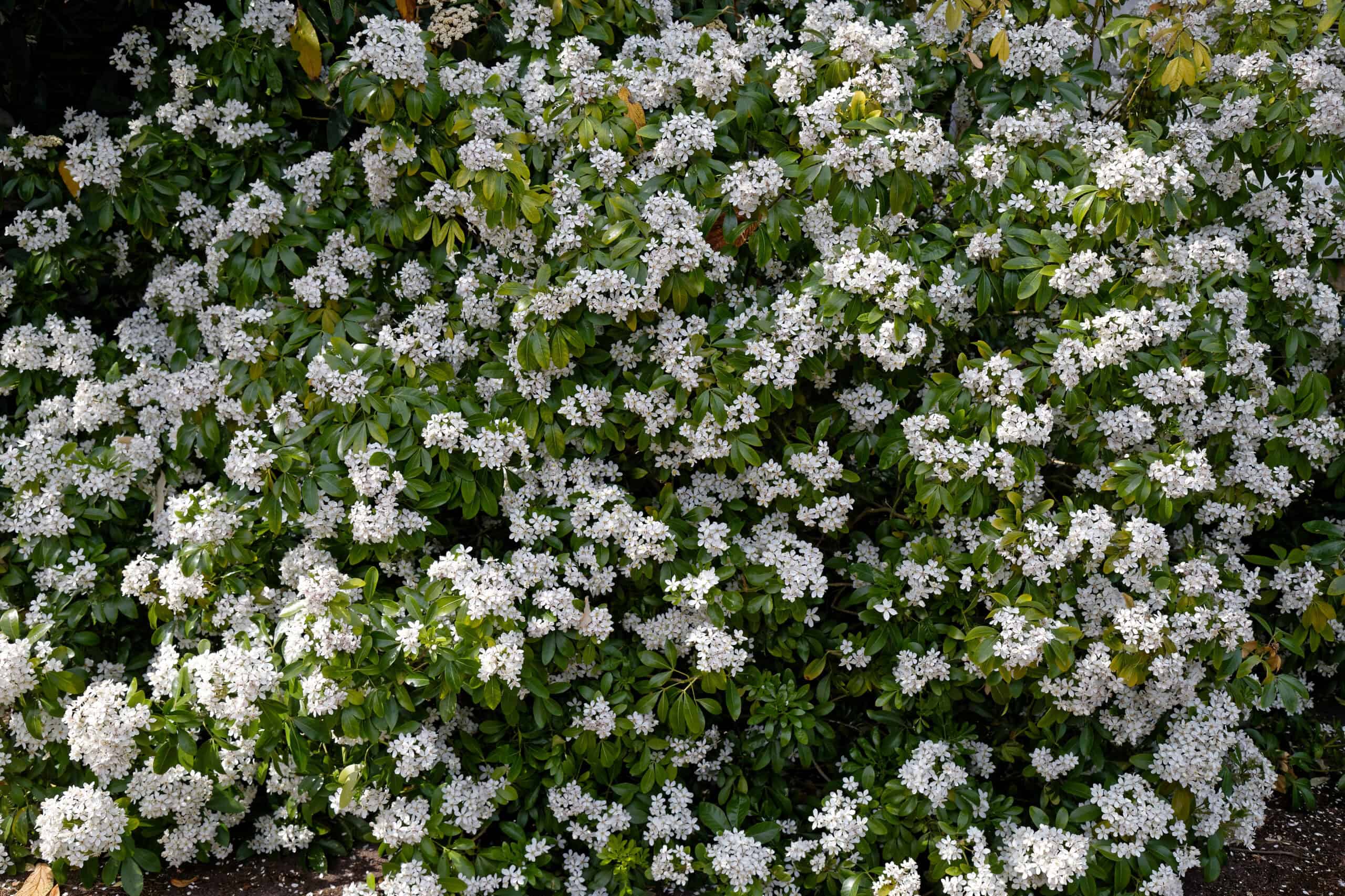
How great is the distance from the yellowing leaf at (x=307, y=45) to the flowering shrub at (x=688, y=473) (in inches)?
0.7

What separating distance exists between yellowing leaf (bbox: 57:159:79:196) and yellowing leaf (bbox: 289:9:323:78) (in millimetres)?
992

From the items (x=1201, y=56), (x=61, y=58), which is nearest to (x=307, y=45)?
(x=61, y=58)

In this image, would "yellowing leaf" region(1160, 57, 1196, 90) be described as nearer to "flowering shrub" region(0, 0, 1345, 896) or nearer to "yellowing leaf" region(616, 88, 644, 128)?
"flowering shrub" region(0, 0, 1345, 896)

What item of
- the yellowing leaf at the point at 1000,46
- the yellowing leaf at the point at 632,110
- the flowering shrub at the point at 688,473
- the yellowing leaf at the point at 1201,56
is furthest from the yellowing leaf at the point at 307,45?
the yellowing leaf at the point at 1201,56

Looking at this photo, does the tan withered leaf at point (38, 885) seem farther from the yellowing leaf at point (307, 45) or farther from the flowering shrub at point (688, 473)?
the yellowing leaf at point (307, 45)

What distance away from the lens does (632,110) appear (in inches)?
134

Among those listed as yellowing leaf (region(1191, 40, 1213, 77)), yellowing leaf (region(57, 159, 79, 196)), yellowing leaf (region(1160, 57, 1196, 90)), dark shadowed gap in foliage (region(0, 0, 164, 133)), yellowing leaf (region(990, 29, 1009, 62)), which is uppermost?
dark shadowed gap in foliage (region(0, 0, 164, 133))

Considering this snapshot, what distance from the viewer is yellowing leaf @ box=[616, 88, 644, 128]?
3418 millimetres

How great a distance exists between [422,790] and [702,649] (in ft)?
2.78

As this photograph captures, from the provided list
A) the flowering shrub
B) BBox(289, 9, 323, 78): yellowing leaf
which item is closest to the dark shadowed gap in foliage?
the flowering shrub

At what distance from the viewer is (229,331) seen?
3.45 m

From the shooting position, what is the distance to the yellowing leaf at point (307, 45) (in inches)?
129

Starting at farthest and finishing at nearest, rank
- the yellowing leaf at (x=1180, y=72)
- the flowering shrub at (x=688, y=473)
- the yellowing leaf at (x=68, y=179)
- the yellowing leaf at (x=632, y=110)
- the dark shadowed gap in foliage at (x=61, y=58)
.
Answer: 1. the dark shadowed gap in foliage at (x=61, y=58)
2. the yellowing leaf at (x=68, y=179)
3. the yellowing leaf at (x=632, y=110)
4. the yellowing leaf at (x=1180, y=72)
5. the flowering shrub at (x=688, y=473)

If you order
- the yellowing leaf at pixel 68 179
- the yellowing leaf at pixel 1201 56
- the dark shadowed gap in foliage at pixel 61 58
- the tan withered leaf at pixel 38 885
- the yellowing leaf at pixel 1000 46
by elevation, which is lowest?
the tan withered leaf at pixel 38 885
